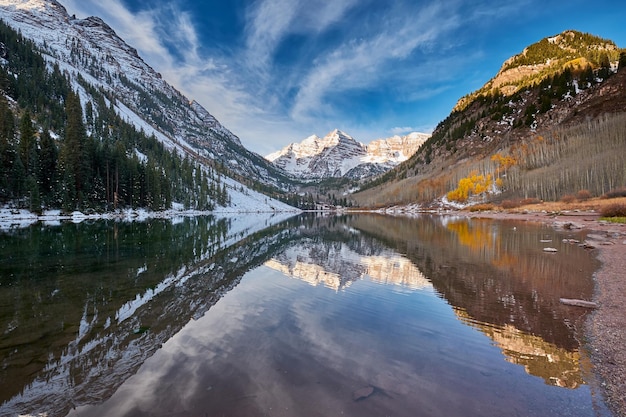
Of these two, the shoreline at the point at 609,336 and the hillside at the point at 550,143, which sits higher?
the hillside at the point at 550,143

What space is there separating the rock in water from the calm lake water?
0.02 m

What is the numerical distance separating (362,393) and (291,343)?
3.18 metres

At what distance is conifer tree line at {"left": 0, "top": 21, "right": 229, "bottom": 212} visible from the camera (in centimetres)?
6456

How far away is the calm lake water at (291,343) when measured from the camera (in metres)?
5.96

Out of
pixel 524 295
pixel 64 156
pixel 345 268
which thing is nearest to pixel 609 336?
pixel 524 295

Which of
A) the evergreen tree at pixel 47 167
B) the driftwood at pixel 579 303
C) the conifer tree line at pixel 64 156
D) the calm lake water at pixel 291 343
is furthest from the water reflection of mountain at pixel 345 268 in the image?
the evergreen tree at pixel 47 167

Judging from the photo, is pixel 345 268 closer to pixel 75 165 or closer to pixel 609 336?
pixel 609 336

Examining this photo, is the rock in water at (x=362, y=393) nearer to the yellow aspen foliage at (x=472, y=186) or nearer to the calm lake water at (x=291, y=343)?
the calm lake water at (x=291, y=343)

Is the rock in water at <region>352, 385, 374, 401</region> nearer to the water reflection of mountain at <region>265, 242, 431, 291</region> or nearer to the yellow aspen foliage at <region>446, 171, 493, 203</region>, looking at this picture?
the water reflection of mountain at <region>265, 242, 431, 291</region>

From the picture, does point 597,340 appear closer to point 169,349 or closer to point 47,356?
point 169,349

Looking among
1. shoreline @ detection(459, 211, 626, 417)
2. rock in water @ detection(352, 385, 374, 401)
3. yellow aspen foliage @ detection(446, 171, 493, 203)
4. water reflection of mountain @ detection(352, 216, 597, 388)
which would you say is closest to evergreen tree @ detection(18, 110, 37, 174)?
water reflection of mountain @ detection(352, 216, 597, 388)

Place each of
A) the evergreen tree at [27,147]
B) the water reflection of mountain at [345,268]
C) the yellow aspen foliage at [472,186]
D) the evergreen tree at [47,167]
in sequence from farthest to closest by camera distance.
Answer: the yellow aspen foliage at [472,186], the evergreen tree at [47,167], the evergreen tree at [27,147], the water reflection of mountain at [345,268]

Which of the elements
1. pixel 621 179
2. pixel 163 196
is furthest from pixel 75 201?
pixel 621 179

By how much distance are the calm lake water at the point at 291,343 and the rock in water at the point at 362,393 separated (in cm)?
2
